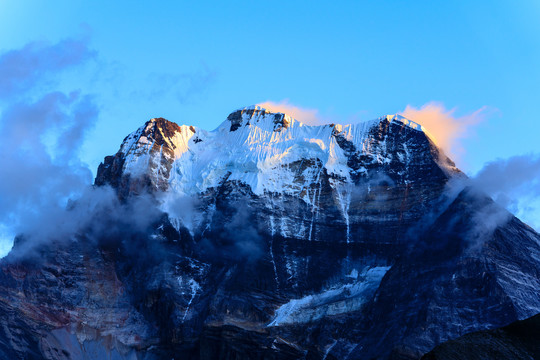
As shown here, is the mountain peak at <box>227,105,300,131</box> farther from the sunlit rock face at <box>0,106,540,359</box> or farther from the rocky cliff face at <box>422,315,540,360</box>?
the rocky cliff face at <box>422,315,540,360</box>

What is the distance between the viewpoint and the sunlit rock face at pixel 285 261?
141 metres

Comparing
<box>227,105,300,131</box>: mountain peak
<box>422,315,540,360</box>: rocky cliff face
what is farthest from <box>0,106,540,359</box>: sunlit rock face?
<box>422,315,540,360</box>: rocky cliff face

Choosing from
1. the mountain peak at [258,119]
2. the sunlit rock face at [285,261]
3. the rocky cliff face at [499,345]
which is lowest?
the rocky cliff face at [499,345]

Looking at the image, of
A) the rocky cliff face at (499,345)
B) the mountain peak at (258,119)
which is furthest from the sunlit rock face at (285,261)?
the rocky cliff face at (499,345)

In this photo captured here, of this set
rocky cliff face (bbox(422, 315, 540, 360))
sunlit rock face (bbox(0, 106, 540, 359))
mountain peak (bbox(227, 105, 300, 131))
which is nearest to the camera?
rocky cliff face (bbox(422, 315, 540, 360))

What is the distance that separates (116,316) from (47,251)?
74.4 ft

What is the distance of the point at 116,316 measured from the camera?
16238 cm

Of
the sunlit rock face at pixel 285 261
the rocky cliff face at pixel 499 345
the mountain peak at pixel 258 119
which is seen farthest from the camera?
the mountain peak at pixel 258 119

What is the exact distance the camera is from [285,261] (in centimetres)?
16138

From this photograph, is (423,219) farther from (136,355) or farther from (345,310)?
(136,355)

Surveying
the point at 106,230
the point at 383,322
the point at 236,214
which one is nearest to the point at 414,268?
the point at 383,322

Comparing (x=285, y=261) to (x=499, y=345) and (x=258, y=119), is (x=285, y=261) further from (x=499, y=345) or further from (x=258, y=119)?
(x=499, y=345)

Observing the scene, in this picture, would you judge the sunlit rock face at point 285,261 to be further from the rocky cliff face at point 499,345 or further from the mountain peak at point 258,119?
the rocky cliff face at point 499,345

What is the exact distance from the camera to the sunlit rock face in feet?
462
